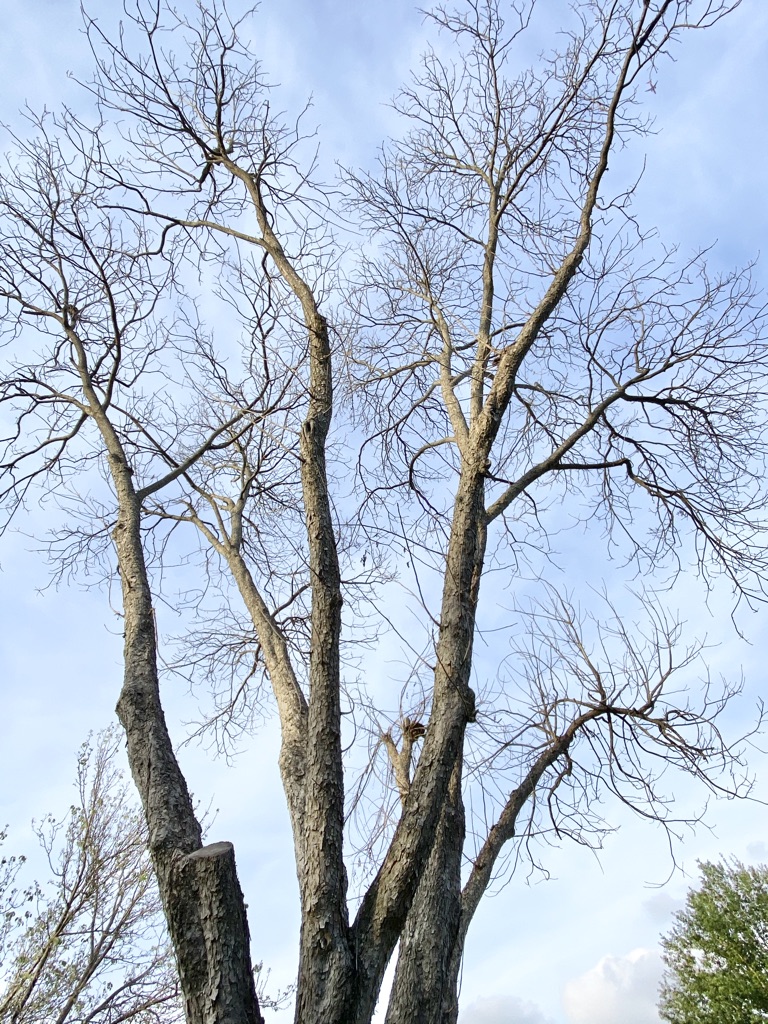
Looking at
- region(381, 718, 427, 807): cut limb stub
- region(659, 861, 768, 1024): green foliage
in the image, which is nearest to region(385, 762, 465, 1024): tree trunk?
region(381, 718, 427, 807): cut limb stub

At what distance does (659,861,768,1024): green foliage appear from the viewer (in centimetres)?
1478

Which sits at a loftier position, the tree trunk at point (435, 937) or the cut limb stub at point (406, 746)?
the cut limb stub at point (406, 746)

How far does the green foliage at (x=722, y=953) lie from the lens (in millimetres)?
14781

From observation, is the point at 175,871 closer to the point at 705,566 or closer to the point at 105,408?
the point at 105,408

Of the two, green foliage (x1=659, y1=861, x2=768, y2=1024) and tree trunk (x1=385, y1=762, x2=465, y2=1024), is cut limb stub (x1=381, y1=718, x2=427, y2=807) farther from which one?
green foliage (x1=659, y1=861, x2=768, y2=1024)

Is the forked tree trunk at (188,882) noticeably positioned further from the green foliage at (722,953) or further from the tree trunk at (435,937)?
the green foliage at (722,953)

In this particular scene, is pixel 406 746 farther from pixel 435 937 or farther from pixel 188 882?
pixel 188 882

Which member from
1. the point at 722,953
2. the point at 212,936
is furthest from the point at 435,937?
the point at 722,953

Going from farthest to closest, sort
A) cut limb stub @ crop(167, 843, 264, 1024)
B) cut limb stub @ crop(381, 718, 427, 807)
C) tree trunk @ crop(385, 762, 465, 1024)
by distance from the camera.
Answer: cut limb stub @ crop(381, 718, 427, 807), tree trunk @ crop(385, 762, 465, 1024), cut limb stub @ crop(167, 843, 264, 1024)

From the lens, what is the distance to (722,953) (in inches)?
621

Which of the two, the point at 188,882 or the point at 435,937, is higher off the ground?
the point at 188,882

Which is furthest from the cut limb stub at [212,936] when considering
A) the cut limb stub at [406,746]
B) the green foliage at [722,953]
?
the green foliage at [722,953]

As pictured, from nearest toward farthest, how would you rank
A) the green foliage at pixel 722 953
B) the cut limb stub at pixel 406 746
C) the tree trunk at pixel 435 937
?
the tree trunk at pixel 435 937
the cut limb stub at pixel 406 746
the green foliage at pixel 722 953

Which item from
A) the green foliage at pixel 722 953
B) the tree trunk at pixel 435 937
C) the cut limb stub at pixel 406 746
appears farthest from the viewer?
the green foliage at pixel 722 953
